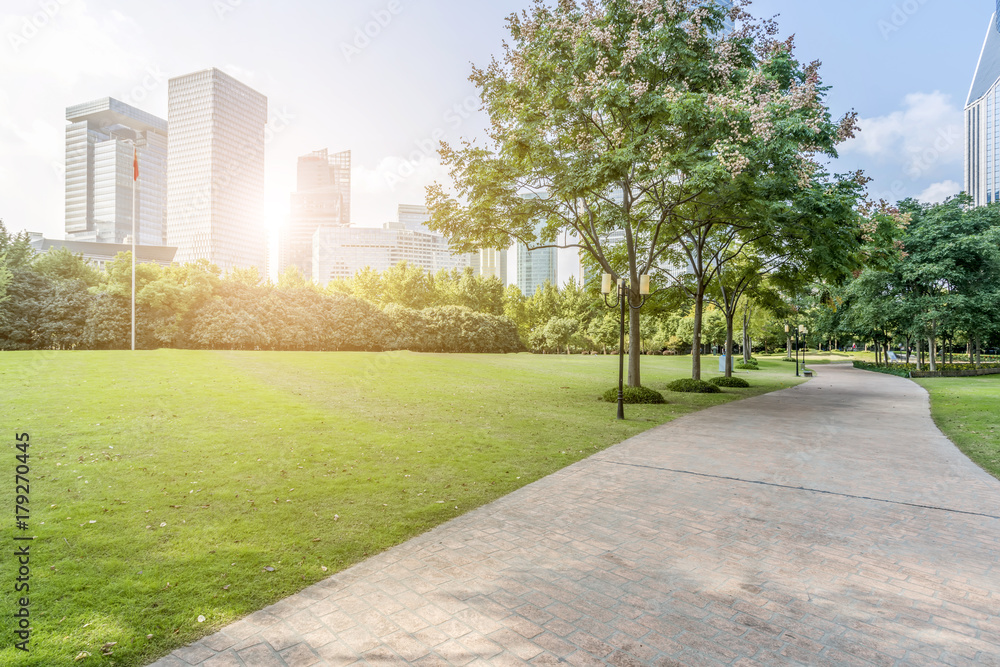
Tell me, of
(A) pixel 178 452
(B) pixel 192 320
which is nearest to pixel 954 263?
(A) pixel 178 452

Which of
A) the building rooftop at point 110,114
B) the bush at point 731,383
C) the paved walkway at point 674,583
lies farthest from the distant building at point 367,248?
the paved walkway at point 674,583

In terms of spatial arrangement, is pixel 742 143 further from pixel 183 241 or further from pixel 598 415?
pixel 183 241

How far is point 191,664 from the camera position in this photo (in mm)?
2787

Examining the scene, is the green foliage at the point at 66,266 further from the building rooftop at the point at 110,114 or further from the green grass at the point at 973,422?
the building rooftop at the point at 110,114

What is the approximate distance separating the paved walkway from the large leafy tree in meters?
7.47

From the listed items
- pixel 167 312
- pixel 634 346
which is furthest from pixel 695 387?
pixel 167 312

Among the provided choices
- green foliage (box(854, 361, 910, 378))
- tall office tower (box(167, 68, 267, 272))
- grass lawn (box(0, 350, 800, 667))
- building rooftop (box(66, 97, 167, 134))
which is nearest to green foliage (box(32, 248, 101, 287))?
grass lawn (box(0, 350, 800, 667))

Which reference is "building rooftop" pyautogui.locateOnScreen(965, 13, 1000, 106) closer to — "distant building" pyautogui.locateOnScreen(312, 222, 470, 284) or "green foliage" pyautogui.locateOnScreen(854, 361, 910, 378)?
"green foliage" pyautogui.locateOnScreen(854, 361, 910, 378)

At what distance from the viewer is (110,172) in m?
87.6

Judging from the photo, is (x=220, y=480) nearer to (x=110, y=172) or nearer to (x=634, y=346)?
(x=634, y=346)

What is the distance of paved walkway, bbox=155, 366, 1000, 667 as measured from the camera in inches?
117

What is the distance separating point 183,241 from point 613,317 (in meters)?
155

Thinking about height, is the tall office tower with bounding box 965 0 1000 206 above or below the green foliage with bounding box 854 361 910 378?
above

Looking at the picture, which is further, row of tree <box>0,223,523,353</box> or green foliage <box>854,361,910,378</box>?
green foliage <box>854,361,910,378</box>
